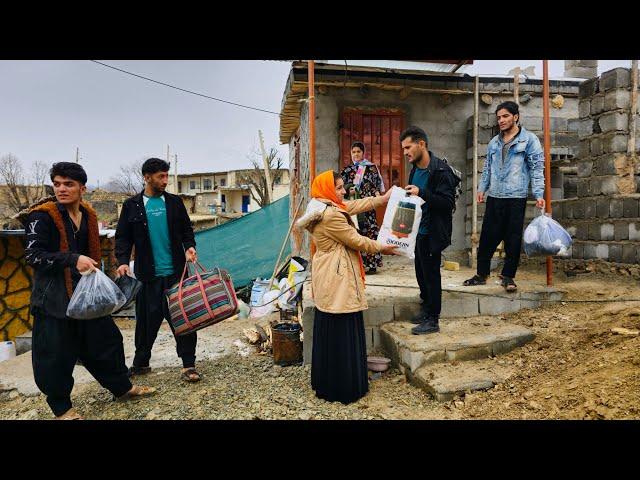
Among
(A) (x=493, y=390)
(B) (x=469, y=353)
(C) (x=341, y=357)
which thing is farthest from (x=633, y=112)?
(C) (x=341, y=357)

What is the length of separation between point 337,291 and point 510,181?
2334 millimetres

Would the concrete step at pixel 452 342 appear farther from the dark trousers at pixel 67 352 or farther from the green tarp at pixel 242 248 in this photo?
the green tarp at pixel 242 248

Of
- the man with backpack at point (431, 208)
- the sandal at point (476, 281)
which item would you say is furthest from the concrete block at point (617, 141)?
the man with backpack at point (431, 208)

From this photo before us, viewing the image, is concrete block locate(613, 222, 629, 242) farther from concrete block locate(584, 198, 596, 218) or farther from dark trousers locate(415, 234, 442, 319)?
dark trousers locate(415, 234, 442, 319)

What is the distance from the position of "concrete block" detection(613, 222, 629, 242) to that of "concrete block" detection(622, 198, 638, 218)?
0.35ft

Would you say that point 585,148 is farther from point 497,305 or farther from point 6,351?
point 6,351

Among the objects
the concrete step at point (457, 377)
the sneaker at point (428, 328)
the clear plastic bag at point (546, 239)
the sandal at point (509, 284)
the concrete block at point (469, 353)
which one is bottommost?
the concrete step at point (457, 377)

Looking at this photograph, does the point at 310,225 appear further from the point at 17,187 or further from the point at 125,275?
the point at 17,187

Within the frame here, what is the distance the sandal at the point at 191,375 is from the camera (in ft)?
12.7

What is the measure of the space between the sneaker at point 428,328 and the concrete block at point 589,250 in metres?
2.66

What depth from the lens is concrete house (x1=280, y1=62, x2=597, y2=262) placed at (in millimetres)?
6369

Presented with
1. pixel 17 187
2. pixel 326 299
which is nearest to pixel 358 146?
pixel 326 299

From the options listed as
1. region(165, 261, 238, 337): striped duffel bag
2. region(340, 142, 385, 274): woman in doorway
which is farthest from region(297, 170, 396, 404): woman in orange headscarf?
region(340, 142, 385, 274): woman in doorway

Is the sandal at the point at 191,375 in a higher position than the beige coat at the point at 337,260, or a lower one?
lower
